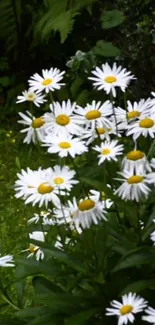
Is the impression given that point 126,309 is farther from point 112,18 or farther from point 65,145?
point 112,18

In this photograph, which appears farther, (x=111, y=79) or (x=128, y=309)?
(x=111, y=79)

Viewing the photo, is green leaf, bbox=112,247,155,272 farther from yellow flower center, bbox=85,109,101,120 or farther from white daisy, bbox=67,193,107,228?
yellow flower center, bbox=85,109,101,120

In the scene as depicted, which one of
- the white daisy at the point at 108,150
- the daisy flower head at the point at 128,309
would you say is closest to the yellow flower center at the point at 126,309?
the daisy flower head at the point at 128,309

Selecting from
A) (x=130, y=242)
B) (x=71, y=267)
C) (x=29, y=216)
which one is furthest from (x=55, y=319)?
(x=29, y=216)

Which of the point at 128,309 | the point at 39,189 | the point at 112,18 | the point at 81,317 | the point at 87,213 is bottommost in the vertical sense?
the point at 128,309

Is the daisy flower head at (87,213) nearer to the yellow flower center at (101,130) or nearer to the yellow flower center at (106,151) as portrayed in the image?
the yellow flower center at (106,151)

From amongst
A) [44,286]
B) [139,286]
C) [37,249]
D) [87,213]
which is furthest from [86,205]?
[37,249]
